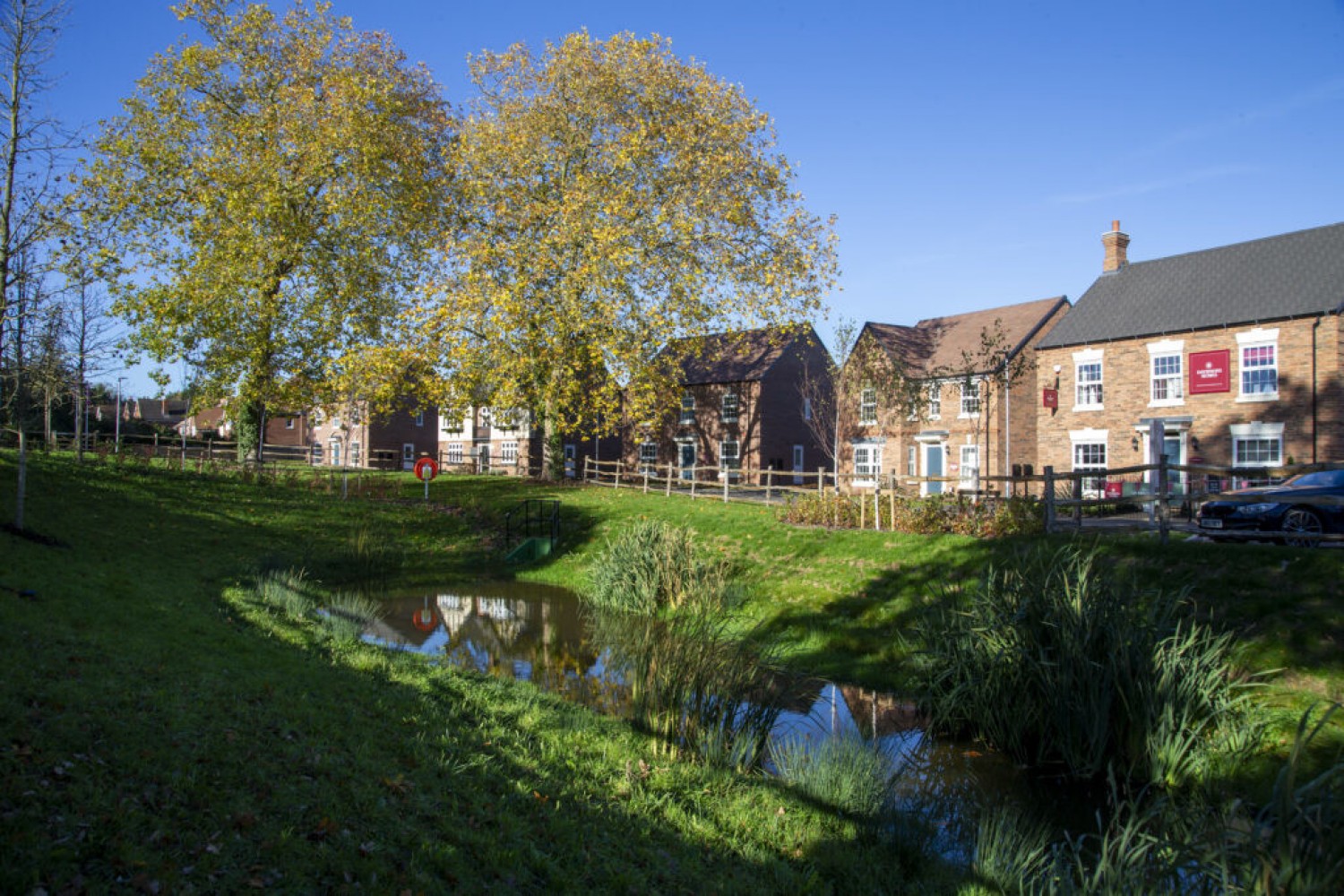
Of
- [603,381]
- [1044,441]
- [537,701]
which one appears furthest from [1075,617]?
[1044,441]

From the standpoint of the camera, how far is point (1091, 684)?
27.7 feet

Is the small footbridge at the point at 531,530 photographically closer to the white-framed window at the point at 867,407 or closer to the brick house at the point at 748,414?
the brick house at the point at 748,414

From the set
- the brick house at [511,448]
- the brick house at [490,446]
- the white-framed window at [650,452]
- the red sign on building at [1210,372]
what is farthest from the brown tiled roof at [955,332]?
the brick house at [490,446]

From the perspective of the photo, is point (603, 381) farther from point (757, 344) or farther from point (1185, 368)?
point (1185, 368)

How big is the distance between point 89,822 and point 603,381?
87.4 feet

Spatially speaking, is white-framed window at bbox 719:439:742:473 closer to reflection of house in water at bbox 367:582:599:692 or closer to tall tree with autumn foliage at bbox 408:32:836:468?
tall tree with autumn foliage at bbox 408:32:836:468

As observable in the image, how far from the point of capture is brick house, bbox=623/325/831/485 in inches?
1720

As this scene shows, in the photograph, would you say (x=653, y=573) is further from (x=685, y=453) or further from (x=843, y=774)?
(x=685, y=453)

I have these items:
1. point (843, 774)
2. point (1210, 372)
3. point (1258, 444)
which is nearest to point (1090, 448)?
point (1210, 372)

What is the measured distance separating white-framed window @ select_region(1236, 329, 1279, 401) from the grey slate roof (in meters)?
0.58

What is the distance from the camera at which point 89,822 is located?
4336 mm

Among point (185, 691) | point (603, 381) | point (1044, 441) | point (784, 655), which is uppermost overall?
point (603, 381)

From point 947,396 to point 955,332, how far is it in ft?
14.2

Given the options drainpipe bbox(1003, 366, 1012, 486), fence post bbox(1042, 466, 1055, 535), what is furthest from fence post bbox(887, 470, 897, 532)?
drainpipe bbox(1003, 366, 1012, 486)
